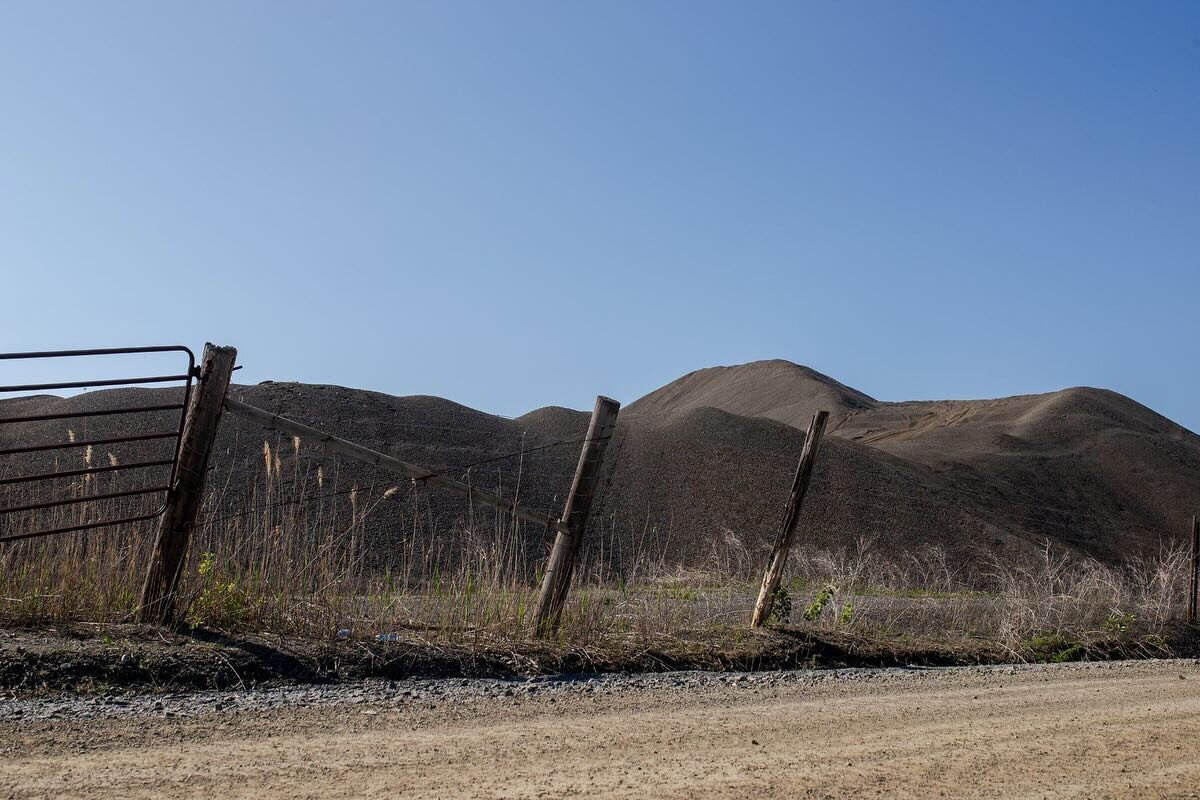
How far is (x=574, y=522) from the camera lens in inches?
289

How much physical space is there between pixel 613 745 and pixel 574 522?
9.28 feet

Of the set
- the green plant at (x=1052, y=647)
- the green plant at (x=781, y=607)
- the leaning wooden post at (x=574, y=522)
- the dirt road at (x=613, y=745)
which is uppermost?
the leaning wooden post at (x=574, y=522)

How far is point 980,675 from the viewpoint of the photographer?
7828 millimetres

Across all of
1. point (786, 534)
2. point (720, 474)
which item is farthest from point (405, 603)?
point (720, 474)

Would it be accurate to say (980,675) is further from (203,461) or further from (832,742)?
(203,461)

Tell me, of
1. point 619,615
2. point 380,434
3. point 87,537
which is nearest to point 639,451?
point 380,434

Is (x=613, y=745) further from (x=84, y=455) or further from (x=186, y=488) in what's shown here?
(x=84, y=455)

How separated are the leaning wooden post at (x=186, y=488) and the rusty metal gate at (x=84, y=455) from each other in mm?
72

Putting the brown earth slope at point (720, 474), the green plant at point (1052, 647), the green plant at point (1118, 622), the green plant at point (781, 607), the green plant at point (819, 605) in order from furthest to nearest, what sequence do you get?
the brown earth slope at point (720, 474), the green plant at point (1118, 622), the green plant at point (1052, 647), the green plant at point (819, 605), the green plant at point (781, 607)

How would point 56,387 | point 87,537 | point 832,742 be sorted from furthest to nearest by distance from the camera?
1. point 87,537
2. point 56,387
3. point 832,742

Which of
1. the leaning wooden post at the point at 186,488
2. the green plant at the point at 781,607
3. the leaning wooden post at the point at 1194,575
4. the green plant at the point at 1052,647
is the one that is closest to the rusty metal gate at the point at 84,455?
the leaning wooden post at the point at 186,488

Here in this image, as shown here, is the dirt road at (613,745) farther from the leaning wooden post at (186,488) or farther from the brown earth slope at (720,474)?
the brown earth slope at (720,474)

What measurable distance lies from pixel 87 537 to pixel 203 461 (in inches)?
43.7

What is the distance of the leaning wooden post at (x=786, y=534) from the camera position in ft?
27.6
